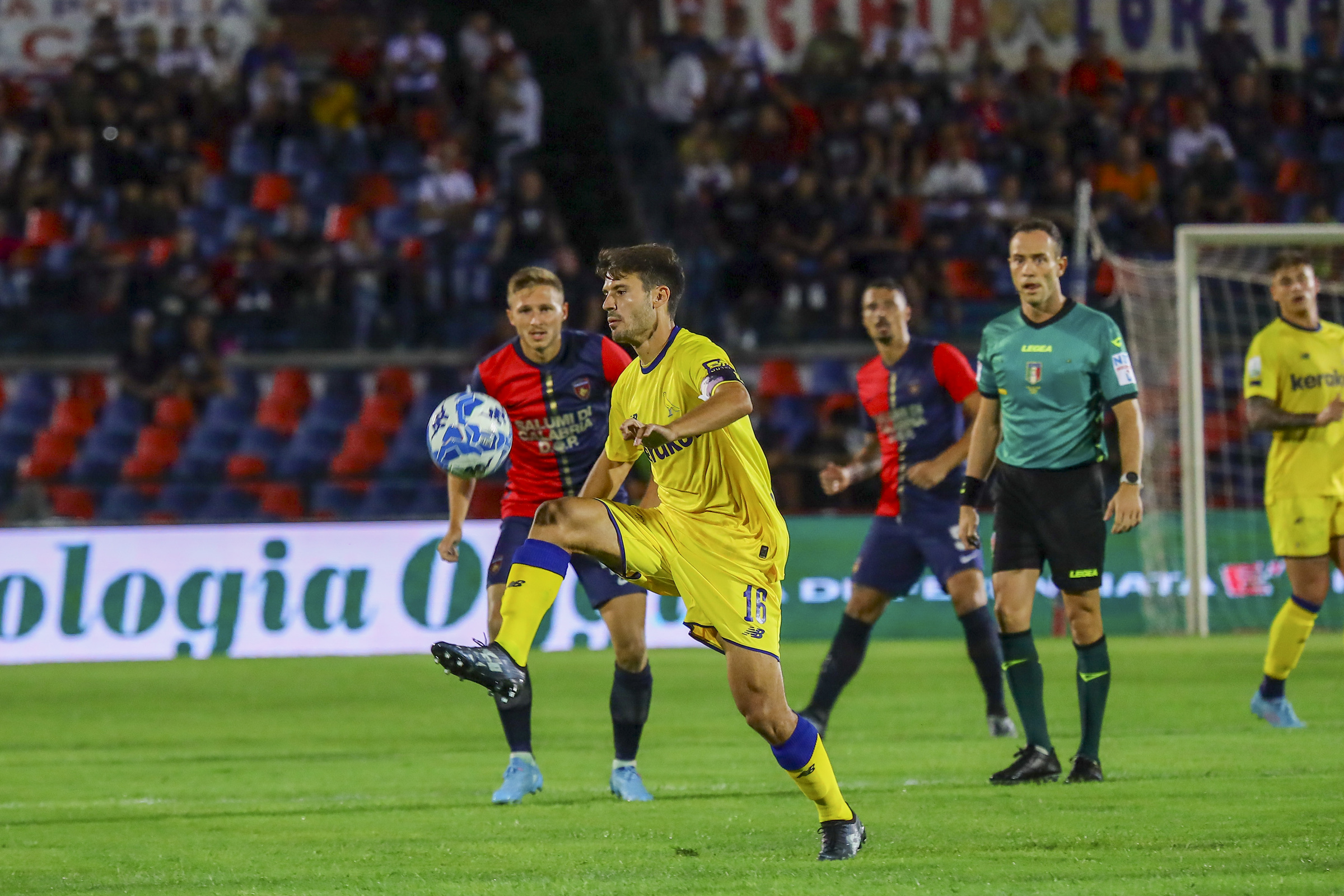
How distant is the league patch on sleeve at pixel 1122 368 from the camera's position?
6641 mm

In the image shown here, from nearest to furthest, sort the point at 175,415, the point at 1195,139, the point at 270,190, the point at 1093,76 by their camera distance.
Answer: the point at 175,415
the point at 270,190
the point at 1195,139
the point at 1093,76

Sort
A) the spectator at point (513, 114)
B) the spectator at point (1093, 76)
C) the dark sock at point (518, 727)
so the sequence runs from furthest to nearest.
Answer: the spectator at point (1093, 76), the spectator at point (513, 114), the dark sock at point (518, 727)

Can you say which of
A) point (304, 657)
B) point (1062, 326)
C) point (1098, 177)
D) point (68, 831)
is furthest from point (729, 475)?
point (1098, 177)

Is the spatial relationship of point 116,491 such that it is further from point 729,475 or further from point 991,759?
point 729,475

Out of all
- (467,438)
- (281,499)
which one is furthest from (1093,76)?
(467,438)

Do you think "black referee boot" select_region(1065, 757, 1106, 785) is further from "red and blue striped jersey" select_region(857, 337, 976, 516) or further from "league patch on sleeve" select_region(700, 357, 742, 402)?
"league patch on sleeve" select_region(700, 357, 742, 402)

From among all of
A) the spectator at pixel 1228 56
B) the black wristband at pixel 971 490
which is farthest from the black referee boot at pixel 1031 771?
the spectator at pixel 1228 56

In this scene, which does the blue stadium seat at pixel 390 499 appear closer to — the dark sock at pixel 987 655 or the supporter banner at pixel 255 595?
the supporter banner at pixel 255 595

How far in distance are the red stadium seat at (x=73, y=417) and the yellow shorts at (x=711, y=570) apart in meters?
13.9

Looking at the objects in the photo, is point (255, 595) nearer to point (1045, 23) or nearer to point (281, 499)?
point (281, 499)

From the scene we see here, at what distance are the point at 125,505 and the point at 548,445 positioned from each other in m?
9.81

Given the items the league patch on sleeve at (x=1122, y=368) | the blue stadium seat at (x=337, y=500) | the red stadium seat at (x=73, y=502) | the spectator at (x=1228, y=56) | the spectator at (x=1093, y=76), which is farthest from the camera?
the spectator at (x=1228, y=56)

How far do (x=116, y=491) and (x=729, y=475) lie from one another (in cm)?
1180

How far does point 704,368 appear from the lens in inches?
203
